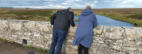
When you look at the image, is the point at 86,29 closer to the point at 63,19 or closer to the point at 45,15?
the point at 63,19

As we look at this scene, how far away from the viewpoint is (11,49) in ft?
17.9

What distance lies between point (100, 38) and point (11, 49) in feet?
10.7

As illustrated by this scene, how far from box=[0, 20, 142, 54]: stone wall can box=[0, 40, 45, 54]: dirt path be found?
0.29 metres

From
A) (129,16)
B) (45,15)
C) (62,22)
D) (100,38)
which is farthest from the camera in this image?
(45,15)

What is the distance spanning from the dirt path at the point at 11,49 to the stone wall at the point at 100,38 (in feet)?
0.95

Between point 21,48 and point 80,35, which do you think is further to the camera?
point 21,48

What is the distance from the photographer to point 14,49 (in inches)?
215

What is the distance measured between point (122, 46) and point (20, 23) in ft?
12.5

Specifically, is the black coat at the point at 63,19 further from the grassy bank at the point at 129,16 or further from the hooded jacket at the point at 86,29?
the grassy bank at the point at 129,16

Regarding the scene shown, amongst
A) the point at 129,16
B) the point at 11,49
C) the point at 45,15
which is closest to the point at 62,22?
the point at 11,49

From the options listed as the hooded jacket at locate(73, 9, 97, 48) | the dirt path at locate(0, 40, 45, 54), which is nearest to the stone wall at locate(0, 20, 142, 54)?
the dirt path at locate(0, 40, 45, 54)

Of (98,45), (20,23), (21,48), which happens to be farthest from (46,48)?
(98,45)

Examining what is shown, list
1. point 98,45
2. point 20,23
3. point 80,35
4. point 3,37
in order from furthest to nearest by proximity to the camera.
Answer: point 3,37
point 20,23
point 98,45
point 80,35

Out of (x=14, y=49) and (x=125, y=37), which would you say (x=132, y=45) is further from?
(x=14, y=49)
